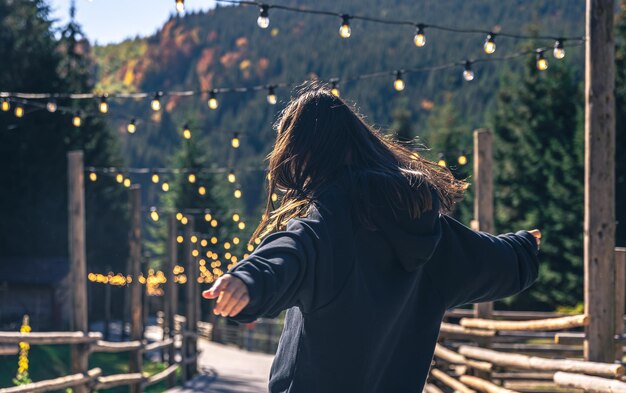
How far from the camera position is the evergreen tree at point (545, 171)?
31750 mm

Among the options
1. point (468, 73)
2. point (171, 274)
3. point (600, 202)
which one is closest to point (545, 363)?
point (600, 202)

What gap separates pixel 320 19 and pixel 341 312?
165m

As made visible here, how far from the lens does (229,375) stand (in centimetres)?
2591

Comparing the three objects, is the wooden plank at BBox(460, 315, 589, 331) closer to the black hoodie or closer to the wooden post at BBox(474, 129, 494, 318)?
the wooden post at BBox(474, 129, 494, 318)

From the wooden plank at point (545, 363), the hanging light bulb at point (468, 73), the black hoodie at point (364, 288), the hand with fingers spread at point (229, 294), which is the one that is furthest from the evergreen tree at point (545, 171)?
the hand with fingers spread at point (229, 294)

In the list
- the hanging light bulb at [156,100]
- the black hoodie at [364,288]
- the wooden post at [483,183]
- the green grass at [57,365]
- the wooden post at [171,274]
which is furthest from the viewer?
Answer: the wooden post at [171,274]

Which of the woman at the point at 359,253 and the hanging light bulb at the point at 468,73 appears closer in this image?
the woman at the point at 359,253

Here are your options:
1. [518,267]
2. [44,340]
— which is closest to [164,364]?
[44,340]

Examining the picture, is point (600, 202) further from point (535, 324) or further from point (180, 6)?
point (180, 6)

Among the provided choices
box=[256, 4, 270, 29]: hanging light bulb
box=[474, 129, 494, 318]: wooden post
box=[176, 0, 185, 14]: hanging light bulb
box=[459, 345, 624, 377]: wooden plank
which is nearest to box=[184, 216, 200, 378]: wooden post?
box=[474, 129, 494, 318]: wooden post

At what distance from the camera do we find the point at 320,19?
16488cm

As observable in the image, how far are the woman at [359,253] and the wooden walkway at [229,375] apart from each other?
713 inches

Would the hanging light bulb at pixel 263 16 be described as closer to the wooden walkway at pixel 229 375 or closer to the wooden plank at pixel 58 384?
the wooden plank at pixel 58 384

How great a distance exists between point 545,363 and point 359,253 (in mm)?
6309
